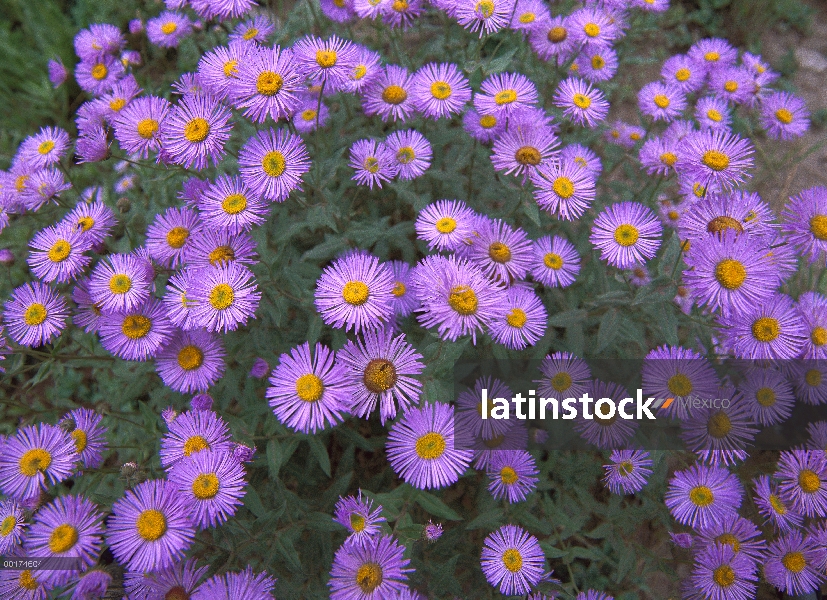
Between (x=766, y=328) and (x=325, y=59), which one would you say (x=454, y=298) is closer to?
(x=325, y=59)

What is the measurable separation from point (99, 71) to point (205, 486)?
278 centimetres

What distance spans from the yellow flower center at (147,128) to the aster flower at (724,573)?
306 centimetres

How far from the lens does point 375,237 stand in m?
2.71

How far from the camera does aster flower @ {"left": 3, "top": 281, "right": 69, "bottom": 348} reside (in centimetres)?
249

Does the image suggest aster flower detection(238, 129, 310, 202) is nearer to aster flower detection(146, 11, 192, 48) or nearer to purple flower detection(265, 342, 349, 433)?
purple flower detection(265, 342, 349, 433)

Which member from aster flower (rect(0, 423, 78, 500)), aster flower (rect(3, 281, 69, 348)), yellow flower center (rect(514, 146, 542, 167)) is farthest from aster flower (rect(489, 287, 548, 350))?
aster flower (rect(3, 281, 69, 348))

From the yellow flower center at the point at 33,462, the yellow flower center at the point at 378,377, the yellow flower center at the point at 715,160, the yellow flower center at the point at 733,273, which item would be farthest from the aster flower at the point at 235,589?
the yellow flower center at the point at 715,160

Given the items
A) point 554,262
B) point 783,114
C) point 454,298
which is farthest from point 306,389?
point 783,114

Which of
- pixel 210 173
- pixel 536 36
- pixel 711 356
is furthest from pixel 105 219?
pixel 711 356

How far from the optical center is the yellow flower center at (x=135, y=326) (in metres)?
2.38

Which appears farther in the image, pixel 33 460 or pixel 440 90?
pixel 440 90

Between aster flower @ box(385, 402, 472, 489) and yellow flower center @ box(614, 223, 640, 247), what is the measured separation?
114 cm

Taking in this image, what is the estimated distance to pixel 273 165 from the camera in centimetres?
230

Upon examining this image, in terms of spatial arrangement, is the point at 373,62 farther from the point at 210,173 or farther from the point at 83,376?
the point at 83,376
